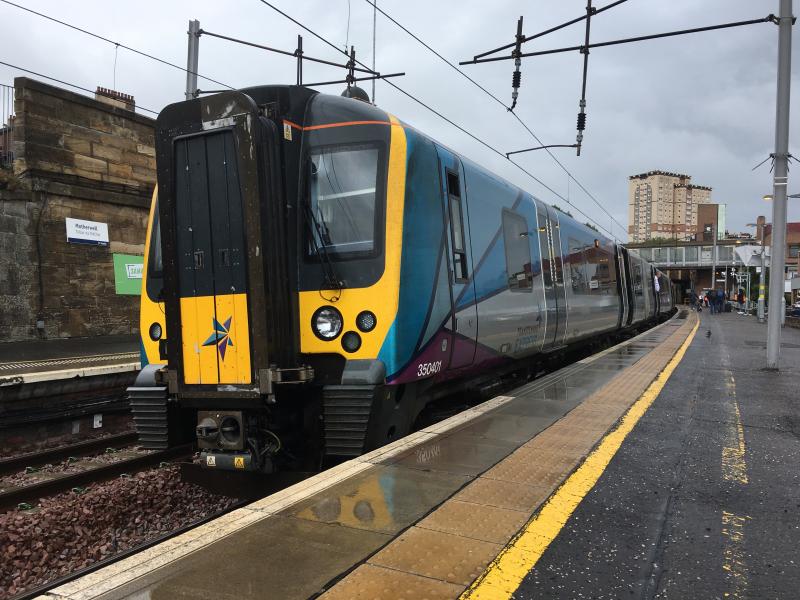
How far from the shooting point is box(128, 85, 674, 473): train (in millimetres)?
4270

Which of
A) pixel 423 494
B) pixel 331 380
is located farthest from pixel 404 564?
pixel 331 380

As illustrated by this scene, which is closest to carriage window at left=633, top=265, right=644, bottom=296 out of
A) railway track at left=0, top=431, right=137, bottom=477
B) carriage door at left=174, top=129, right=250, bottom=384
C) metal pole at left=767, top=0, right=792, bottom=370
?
metal pole at left=767, top=0, right=792, bottom=370

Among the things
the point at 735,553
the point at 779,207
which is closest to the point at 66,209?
the point at 779,207

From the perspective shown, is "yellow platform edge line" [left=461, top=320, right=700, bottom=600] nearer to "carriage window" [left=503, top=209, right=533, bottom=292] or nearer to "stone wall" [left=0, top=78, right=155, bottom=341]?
"carriage window" [left=503, top=209, right=533, bottom=292]

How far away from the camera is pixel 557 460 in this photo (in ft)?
14.5

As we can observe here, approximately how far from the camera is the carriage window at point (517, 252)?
726 centimetres

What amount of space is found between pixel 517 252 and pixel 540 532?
4.91m

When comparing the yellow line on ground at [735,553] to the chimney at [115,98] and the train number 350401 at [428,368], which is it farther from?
the chimney at [115,98]

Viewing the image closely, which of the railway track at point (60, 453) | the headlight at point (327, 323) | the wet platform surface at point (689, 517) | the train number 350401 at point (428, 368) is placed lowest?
the railway track at point (60, 453)

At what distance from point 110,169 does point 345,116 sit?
13.0 m

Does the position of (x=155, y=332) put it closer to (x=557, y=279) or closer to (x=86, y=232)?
(x=557, y=279)

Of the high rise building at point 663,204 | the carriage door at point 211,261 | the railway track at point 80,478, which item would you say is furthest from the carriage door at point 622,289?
the high rise building at point 663,204

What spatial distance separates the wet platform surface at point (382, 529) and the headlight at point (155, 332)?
2.02m

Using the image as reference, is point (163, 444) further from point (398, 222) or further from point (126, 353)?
point (126, 353)
